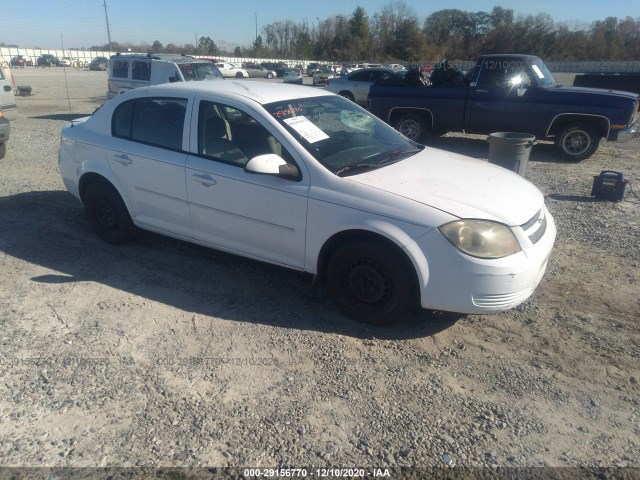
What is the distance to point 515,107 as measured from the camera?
9984mm

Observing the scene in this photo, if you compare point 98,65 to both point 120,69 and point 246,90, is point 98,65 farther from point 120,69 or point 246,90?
point 246,90

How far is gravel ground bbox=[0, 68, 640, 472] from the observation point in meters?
2.71

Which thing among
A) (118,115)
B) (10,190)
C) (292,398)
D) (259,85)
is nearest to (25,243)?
(118,115)

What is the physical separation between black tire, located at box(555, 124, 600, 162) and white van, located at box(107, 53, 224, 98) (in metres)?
9.70

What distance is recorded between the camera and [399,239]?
345cm

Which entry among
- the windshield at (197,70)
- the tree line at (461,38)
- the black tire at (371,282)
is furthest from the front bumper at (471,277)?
the tree line at (461,38)

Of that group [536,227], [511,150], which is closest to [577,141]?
[511,150]

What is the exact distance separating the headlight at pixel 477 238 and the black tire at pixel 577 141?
7392 millimetres

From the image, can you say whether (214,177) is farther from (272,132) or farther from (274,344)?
(274,344)

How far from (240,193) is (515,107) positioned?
7671 millimetres

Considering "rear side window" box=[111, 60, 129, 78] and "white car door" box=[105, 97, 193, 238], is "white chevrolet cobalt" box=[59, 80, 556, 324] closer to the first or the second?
"white car door" box=[105, 97, 193, 238]

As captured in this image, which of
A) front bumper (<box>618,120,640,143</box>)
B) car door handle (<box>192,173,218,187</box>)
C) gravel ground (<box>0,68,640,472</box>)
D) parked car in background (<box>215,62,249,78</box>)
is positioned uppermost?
car door handle (<box>192,173,218,187</box>)

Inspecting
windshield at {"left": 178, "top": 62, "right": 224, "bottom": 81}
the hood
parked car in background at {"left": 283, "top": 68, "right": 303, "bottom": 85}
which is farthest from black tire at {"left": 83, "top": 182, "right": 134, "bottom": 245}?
parked car in background at {"left": 283, "top": 68, "right": 303, "bottom": 85}

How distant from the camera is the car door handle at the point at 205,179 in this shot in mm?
4261
